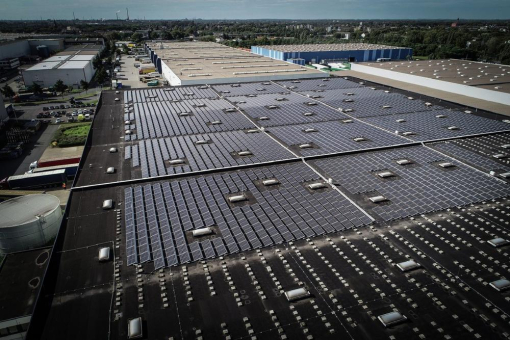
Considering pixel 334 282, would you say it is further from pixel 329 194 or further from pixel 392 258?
pixel 329 194

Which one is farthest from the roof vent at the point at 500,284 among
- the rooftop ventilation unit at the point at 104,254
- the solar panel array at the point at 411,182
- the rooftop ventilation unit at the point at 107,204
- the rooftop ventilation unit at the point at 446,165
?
the rooftop ventilation unit at the point at 107,204

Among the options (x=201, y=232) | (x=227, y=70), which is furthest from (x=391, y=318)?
(x=227, y=70)

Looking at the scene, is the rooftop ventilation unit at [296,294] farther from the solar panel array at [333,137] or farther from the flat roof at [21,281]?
the solar panel array at [333,137]

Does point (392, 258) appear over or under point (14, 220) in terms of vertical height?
over

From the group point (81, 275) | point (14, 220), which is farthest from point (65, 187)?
point (81, 275)

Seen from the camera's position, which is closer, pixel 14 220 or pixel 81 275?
pixel 81 275

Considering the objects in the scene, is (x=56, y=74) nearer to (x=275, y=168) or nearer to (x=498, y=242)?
(x=275, y=168)
